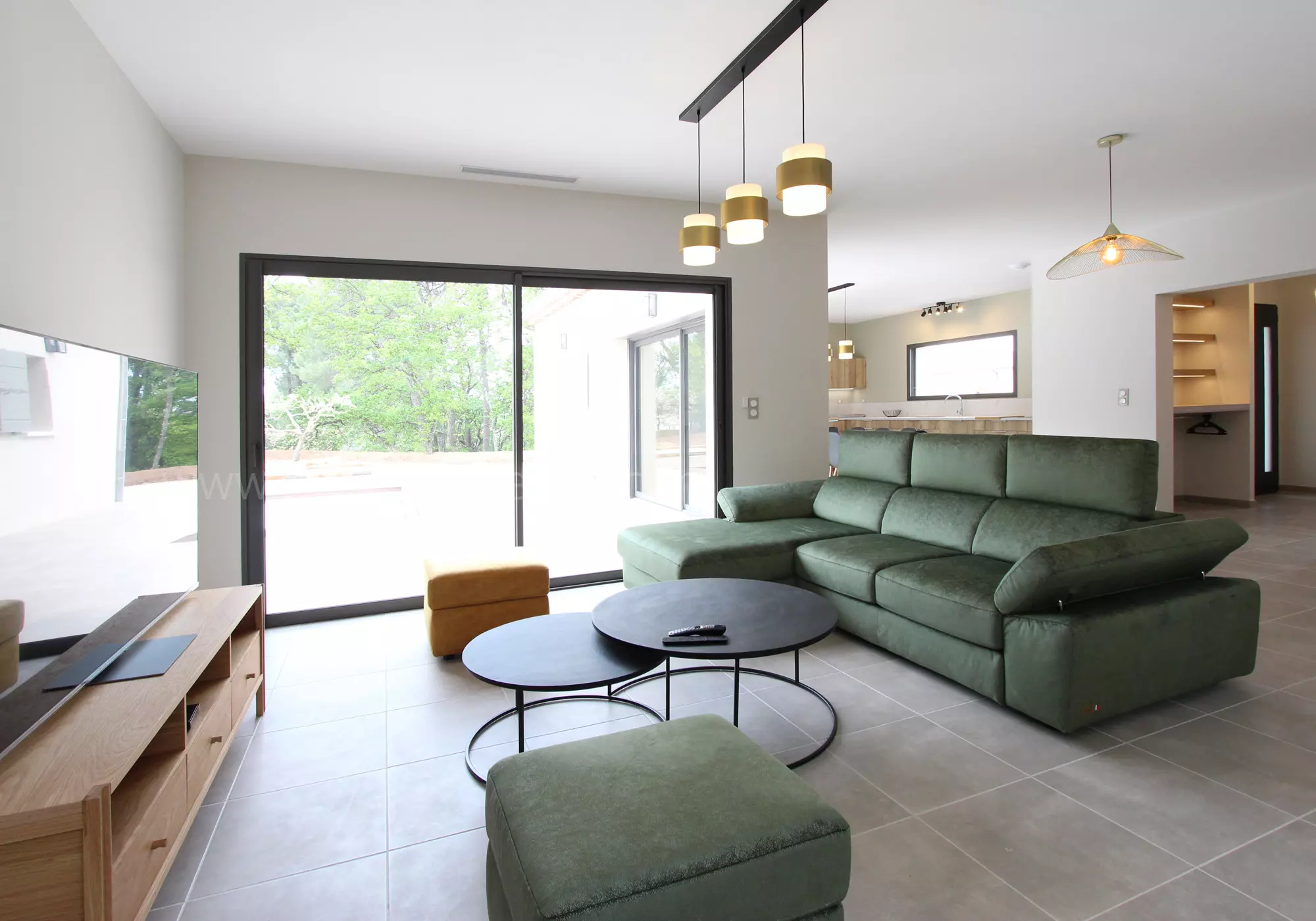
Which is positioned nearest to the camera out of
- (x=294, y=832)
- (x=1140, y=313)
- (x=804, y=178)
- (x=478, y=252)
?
(x=294, y=832)

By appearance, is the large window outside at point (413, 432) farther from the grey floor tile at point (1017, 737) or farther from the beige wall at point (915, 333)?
the beige wall at point (915, 333)

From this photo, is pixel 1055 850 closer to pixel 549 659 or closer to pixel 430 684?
pixel 549 659

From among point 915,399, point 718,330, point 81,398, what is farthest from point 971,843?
point 915,399

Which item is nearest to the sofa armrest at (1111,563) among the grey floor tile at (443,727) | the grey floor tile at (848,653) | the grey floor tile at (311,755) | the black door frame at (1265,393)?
the grey floor tile at (848,653)

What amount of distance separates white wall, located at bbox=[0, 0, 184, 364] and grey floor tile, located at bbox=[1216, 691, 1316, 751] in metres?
4.34

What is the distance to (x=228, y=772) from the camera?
7.72 ft

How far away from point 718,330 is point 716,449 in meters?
0.88

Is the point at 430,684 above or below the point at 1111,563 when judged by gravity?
below

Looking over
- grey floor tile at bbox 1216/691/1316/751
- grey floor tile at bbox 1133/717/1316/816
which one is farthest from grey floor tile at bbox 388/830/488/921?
grey floor tile at bbox 1216/691/1316/751

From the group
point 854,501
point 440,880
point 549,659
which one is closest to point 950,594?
point 854,501

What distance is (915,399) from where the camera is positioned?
1071cm

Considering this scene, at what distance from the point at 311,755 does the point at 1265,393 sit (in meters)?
9.63

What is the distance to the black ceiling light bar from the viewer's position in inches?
102

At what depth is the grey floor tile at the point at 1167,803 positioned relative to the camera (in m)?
1.89
